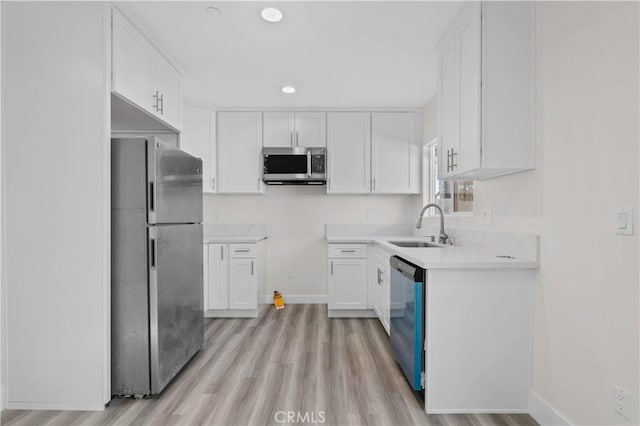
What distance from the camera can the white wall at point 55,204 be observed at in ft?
6.32

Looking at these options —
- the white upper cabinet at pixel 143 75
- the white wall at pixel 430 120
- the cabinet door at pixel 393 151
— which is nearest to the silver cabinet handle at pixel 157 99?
the white upper cabinet at pixel 143 75

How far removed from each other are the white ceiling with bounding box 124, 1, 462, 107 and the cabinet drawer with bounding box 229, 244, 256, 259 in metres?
1.67

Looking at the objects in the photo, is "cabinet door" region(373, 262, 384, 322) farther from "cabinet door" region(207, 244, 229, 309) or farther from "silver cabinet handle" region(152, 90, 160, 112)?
"silver cabinet handle" region(152, 90, 160, 112)

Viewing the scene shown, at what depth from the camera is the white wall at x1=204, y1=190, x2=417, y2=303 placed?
4.31 m

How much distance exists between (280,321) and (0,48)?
3.12 metres

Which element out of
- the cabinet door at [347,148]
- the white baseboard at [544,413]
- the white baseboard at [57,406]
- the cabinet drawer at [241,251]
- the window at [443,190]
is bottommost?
the white baseboard at [57,406]

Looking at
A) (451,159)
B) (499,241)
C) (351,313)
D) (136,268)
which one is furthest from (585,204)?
(351,313)

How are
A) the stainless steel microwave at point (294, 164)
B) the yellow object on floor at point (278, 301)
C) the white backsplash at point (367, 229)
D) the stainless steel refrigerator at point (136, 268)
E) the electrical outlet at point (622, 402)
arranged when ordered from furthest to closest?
the white backsplash at point (367, 229), the yellow object on floor at point (278, 301), the stainless steel microwave at point (294, 164), the stainless steel refrigerator at point (136, 268), the electrical outlet at point (622, 402)

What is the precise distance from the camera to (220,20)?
2152mm

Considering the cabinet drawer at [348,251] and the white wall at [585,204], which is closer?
the white wall at [585,204]

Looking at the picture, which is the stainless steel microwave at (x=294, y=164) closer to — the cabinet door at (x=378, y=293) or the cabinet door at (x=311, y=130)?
the cabinet door at (x=311, y=130)

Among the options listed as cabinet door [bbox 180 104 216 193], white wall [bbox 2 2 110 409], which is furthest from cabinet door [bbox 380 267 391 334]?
cabinet door [bbox 180 104 216 193]

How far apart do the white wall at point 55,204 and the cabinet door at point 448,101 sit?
7.30ft

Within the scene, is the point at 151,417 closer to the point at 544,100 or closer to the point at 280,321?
the point at 280,321
